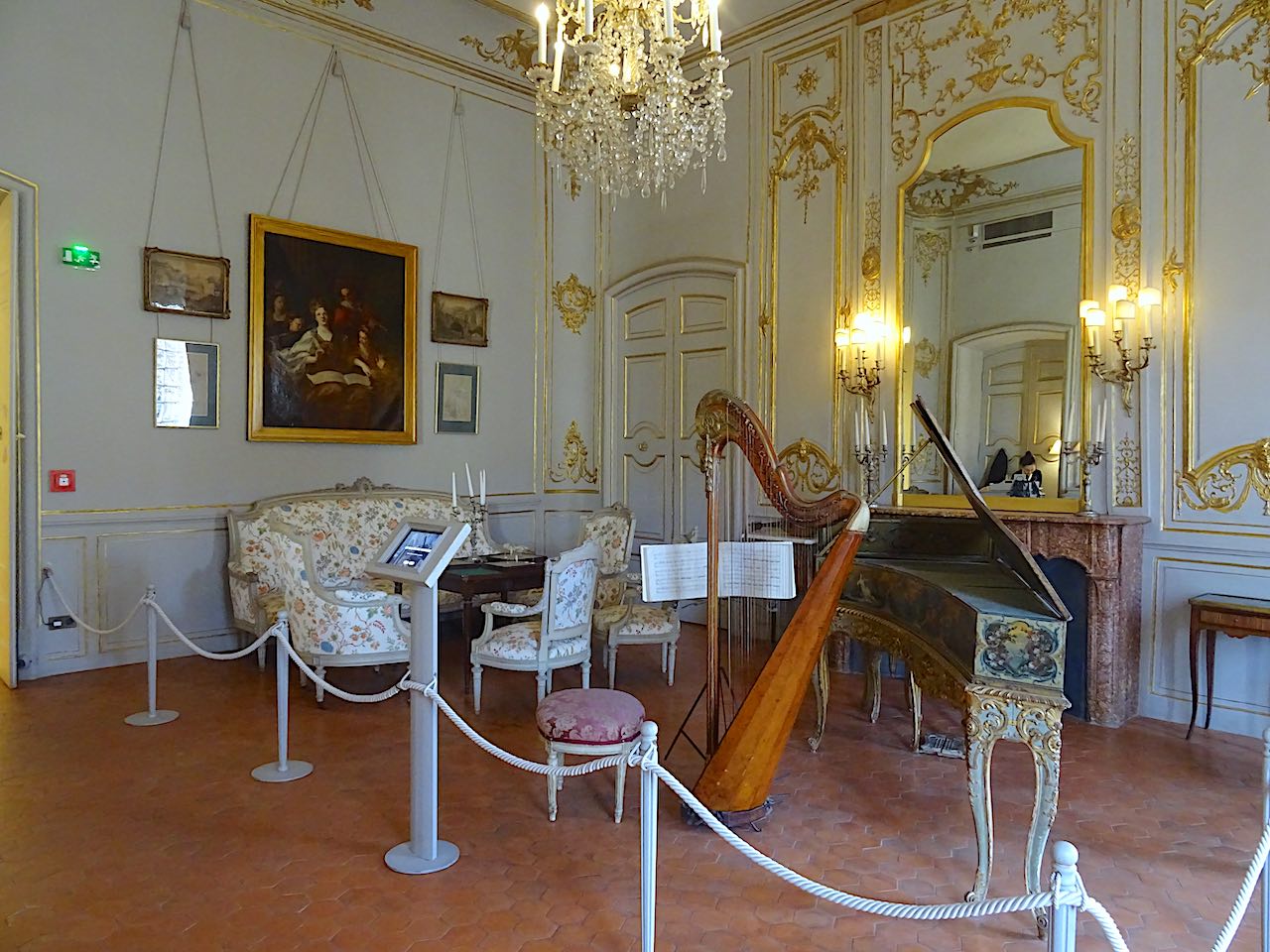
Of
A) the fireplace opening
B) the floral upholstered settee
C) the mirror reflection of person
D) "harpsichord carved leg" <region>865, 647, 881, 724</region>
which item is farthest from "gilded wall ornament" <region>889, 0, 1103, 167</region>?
the floral upholstered settee

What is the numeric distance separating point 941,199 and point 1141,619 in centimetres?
295

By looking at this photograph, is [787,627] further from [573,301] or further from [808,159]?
[573,301]

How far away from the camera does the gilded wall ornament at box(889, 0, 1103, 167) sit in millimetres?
5070

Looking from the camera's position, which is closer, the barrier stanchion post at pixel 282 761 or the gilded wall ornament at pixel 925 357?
the barrier stanchion post at pixel 282 761

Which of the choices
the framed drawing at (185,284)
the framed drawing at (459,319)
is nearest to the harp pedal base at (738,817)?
the framed drawing at (185,284)

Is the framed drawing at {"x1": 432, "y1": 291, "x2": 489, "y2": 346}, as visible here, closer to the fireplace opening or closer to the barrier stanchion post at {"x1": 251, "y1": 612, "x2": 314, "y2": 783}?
the barrier stanchion post at {"x1": 251, "y1": 612, "x2": 314, "y2": 783}

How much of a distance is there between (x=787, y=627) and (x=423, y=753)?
1.36 m

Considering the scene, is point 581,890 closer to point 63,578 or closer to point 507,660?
point 507,660

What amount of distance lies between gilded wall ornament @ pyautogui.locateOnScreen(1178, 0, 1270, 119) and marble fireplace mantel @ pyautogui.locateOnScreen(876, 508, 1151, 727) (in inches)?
93.1

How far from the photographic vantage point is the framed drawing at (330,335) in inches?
241

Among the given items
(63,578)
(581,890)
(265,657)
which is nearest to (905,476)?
(581,890)

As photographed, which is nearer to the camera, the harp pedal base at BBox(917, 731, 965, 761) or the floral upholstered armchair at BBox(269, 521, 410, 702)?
the harp pedal base at BBox(917, 731, 965, 761)

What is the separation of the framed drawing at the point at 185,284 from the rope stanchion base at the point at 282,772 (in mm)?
3440

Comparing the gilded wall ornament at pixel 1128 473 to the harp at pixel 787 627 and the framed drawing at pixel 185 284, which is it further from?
the framed drawing at pixel 185 284
